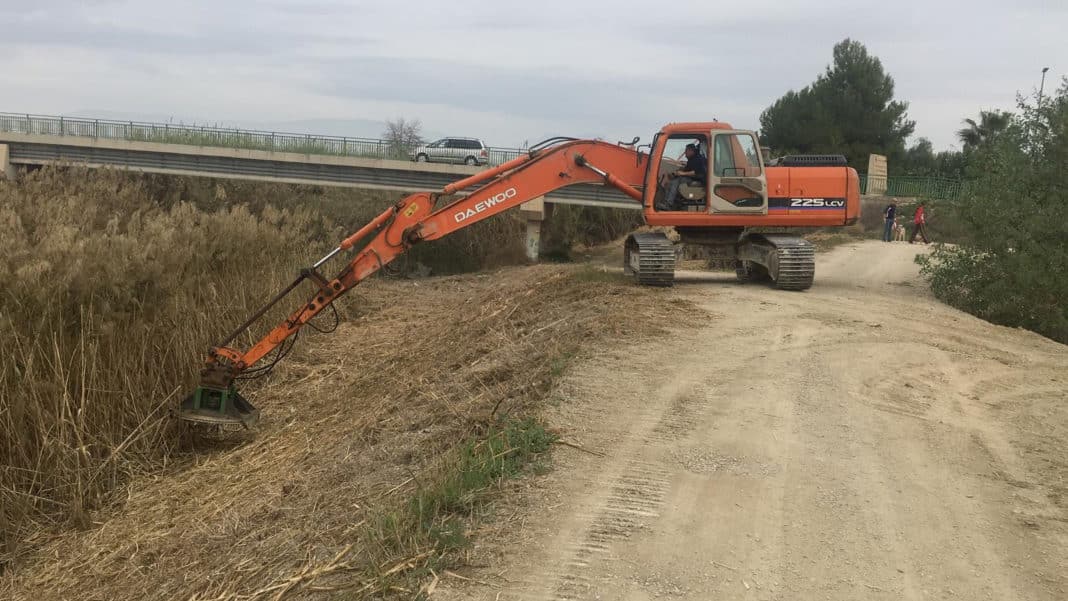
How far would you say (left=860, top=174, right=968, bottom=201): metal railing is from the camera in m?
38.9

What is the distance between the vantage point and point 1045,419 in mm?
7727

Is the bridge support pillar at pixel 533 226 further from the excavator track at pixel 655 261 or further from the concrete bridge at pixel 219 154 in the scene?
the excavator track at pixel 655 261

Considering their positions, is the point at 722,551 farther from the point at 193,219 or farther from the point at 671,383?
the point at 193,219

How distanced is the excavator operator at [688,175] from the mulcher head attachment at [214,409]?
689 centimetres

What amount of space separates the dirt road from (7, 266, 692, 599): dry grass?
0.67 m

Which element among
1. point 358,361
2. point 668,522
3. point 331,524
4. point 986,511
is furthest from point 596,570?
point 358,361

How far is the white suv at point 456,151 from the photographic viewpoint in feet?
121

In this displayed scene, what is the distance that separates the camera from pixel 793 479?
19.4ft

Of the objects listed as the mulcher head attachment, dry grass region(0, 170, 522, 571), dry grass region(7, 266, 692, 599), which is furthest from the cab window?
the mulcher head attachment

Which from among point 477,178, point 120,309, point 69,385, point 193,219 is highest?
point 477,178

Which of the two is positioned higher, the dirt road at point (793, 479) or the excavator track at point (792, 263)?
the excavator track at point (792, 263)

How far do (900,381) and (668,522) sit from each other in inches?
177

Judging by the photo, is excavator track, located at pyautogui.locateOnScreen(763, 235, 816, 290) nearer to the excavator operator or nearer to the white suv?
the excavator operator

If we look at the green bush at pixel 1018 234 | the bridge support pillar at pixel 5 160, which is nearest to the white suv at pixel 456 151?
the bridge support pillar at pixel 5 160
